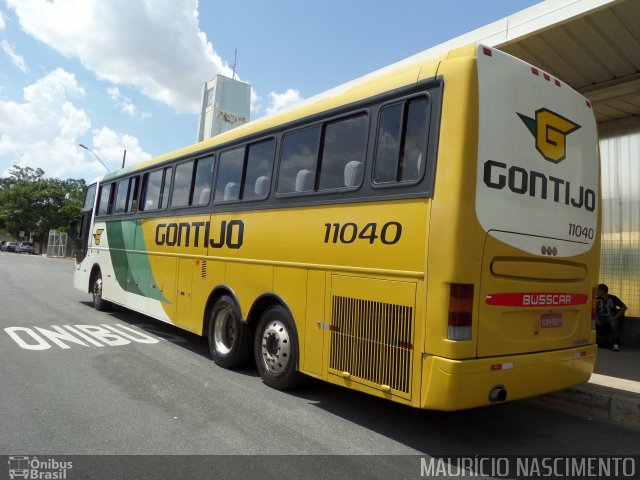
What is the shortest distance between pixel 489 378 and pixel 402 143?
2149mm

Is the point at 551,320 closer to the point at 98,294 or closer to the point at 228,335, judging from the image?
the point at 228,335

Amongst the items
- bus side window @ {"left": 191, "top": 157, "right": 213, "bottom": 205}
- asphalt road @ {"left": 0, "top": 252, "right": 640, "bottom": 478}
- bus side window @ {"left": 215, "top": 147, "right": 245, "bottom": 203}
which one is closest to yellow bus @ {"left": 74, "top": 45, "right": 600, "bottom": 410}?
bus side window @ {"left": 215, "top": 147, "right": 245, "bottom": 203}

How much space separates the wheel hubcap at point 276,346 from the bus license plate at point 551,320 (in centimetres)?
261

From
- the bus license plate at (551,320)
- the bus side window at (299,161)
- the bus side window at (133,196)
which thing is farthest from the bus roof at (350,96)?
the bus license plate at (551,320)

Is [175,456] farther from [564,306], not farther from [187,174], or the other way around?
[187,174]

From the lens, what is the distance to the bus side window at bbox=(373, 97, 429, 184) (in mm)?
4180

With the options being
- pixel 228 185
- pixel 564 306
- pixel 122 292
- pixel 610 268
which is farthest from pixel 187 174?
pixel 610 268

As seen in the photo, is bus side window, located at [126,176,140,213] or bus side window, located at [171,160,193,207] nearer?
bus side window, located at [171,160,193,207]

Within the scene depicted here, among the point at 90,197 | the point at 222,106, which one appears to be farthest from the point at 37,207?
the point at 90,197

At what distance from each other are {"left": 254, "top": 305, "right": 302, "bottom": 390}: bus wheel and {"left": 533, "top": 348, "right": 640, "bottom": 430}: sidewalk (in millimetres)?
3028

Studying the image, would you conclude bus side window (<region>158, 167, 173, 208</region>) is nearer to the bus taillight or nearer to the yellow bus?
the yellow bus

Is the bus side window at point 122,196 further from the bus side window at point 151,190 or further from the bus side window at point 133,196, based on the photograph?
the bus side window at point 151,190

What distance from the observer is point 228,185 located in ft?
22.0

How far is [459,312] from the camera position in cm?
378
